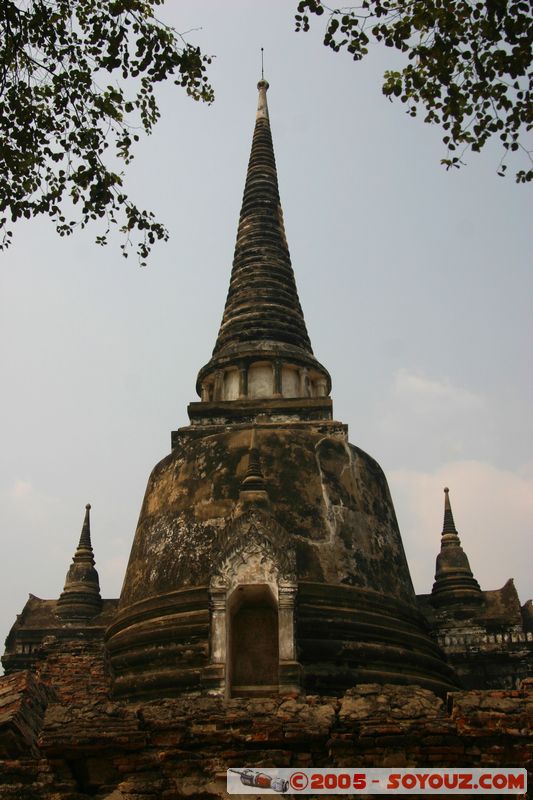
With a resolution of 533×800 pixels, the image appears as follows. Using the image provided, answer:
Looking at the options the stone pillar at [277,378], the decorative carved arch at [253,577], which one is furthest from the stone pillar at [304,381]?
the decorative carved arch at [253,577]

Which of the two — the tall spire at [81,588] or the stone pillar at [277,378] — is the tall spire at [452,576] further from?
the tall spire at [81,588]

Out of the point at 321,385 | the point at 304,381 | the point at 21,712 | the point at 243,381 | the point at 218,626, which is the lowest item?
the point at 21,712

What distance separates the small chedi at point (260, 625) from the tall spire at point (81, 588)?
49 millimetres

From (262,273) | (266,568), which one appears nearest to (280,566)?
(266,568)

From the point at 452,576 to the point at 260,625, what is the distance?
7.61 meters

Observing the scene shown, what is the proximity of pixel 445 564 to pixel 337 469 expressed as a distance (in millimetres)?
5978

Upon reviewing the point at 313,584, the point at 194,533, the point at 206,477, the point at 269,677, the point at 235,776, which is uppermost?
the point at 206,477

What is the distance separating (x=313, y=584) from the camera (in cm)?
1156

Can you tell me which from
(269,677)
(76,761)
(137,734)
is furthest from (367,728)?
(269,677)

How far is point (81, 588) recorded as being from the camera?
61.4 ft

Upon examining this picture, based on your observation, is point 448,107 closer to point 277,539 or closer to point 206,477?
point 277,539

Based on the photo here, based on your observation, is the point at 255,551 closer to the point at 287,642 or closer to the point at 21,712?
the point at 287,642

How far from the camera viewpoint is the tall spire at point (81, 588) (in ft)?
59.5

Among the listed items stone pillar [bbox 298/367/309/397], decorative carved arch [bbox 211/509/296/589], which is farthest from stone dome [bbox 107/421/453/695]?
stone pillar [bbox 298/367/309/397]
